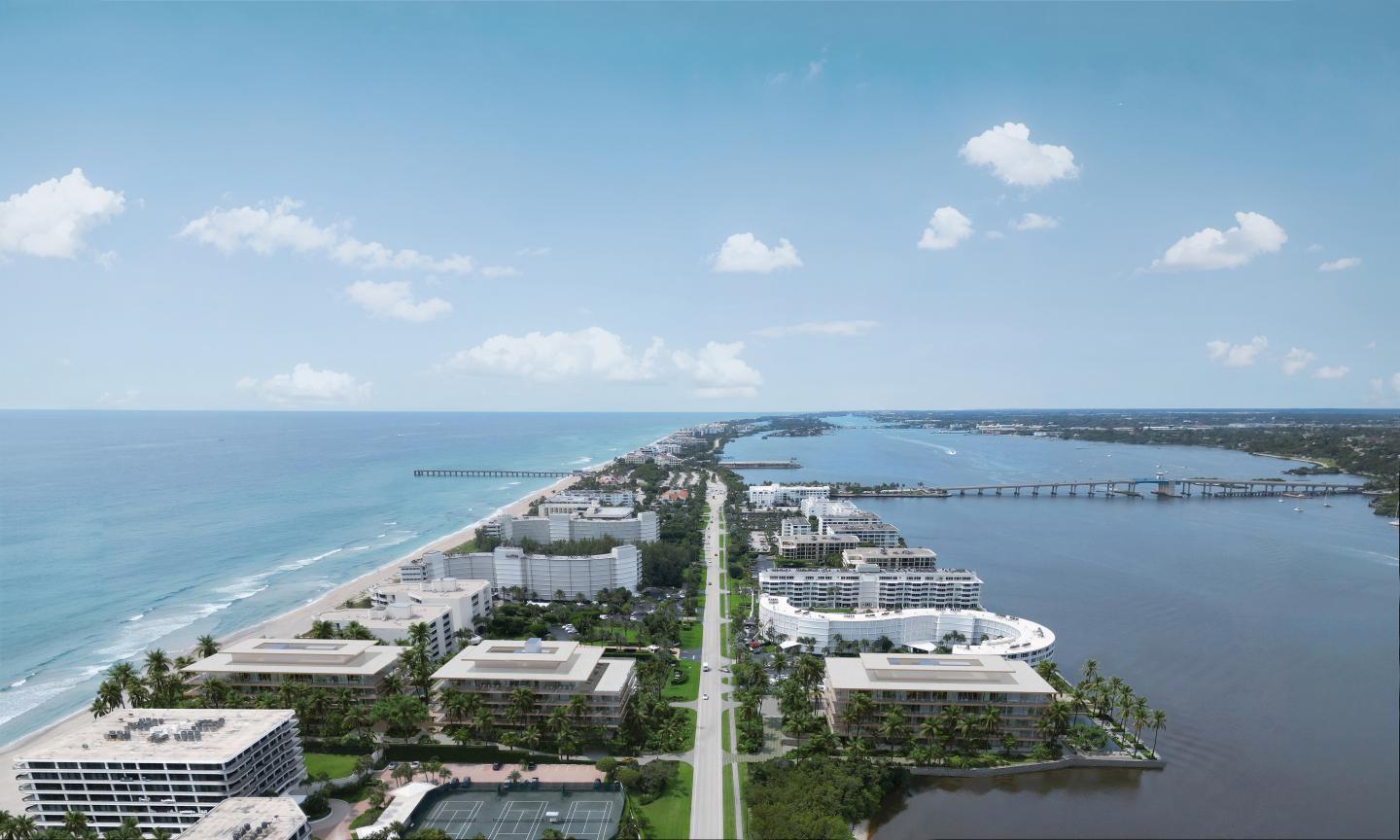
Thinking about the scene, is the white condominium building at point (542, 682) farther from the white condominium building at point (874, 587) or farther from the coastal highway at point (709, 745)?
the white condominium building at point (874, 587)

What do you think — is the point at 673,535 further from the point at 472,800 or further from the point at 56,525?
the point at 56,525

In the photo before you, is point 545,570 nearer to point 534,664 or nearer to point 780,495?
point 534,664

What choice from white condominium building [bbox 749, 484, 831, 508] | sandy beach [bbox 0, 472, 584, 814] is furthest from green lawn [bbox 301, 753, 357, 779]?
white condominium building [bbox 749, 484, 831, 508]

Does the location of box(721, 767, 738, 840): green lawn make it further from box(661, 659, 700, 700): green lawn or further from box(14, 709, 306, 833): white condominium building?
box(14, 709, 306, 833): white condominium building

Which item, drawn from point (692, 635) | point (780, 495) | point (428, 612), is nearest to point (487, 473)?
point (780, 495)

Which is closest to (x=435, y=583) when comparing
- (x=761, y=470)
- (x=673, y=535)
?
(x=673, y=535)

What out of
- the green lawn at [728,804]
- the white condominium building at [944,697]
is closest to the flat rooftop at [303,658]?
the green lawn at [728,804]
